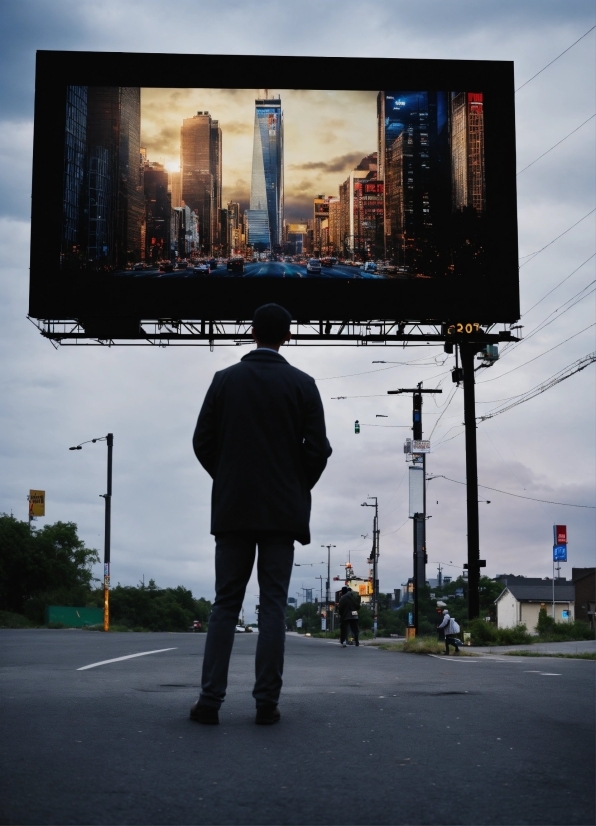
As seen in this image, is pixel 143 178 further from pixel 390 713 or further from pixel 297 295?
pixel 390 713

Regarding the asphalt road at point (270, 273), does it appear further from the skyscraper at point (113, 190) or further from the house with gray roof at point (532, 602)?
the house with gray roof at point (532, 602)

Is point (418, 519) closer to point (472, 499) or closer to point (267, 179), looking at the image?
point (472, 499)

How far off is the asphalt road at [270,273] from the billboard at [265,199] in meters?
0.03

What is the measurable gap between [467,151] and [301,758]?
893 inches

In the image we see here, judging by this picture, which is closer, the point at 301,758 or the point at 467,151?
the point at 301,758

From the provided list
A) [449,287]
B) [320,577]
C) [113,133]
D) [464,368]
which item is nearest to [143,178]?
[113,133]

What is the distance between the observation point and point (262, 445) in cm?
467

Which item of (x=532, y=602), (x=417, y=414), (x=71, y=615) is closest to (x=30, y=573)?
(x=71, y=615)

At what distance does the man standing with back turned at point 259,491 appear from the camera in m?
4.55

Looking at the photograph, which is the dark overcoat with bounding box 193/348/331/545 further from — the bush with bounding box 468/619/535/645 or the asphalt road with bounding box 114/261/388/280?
the bush with bounding box 468/619/535/645

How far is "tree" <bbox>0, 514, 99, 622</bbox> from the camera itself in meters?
59.1

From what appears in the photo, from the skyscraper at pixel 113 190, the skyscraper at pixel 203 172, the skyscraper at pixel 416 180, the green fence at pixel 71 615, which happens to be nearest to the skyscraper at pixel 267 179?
the skyscraper at pixel 203 172

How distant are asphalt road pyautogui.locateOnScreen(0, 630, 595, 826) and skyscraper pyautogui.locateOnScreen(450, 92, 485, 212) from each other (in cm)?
1971

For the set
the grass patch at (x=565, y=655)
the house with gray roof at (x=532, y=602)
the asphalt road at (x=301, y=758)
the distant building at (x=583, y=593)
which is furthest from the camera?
the house with gray roof at (x=532, y=602)
